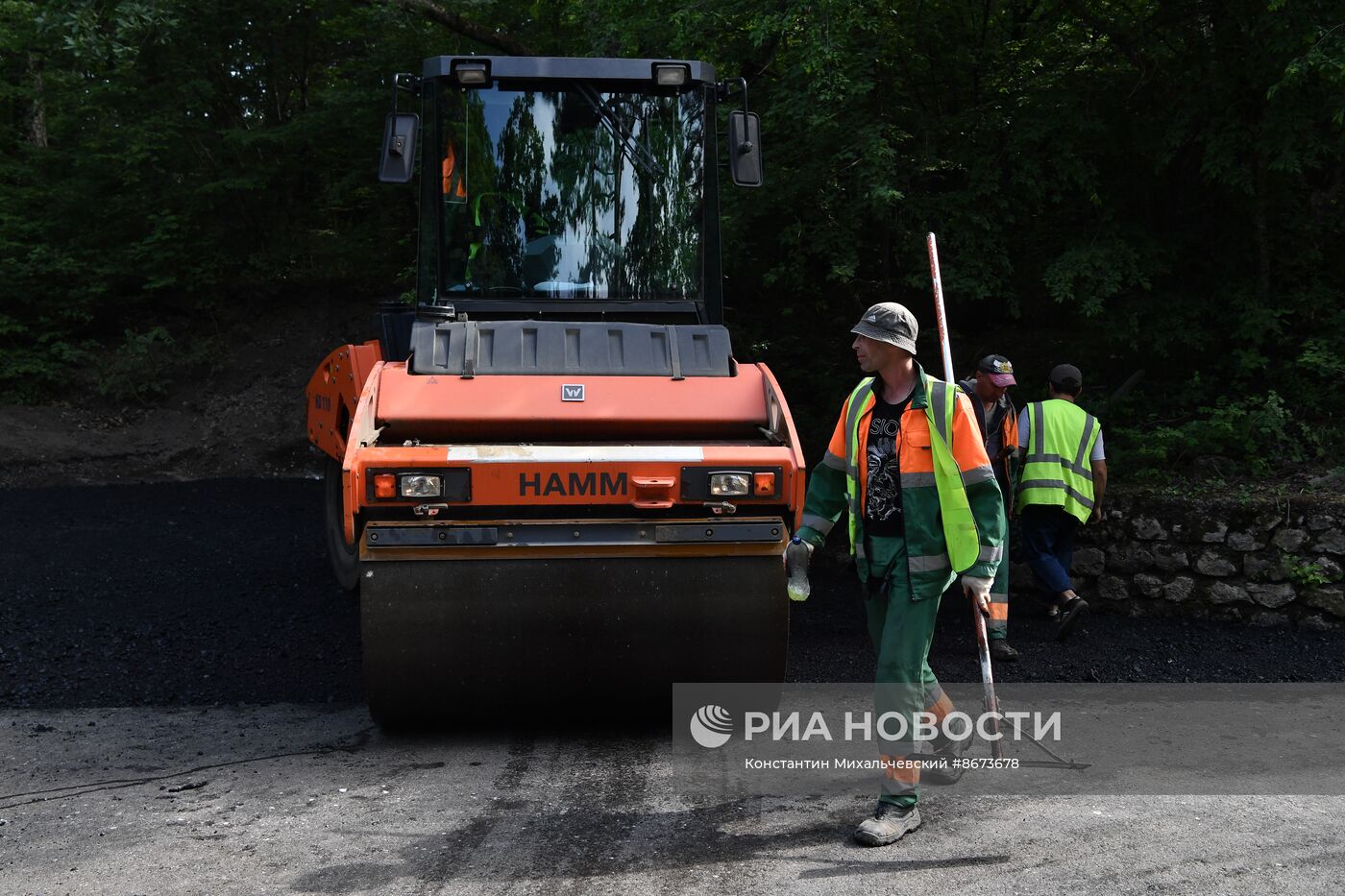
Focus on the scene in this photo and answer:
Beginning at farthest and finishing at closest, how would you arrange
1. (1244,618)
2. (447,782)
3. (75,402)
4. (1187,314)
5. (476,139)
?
(75,402), (1187,314), (1244,618), (476,139), (447,782)

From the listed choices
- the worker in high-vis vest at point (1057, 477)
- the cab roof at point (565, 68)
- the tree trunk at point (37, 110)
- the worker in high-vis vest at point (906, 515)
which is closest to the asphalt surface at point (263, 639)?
the worker in high-vis vest at point (1057, 477)

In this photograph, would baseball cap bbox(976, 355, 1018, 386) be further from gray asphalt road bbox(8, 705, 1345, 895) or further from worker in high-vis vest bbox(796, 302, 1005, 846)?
gray asphalt road bbox(8, 705, 1345, 895)

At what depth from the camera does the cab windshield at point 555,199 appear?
6734mm

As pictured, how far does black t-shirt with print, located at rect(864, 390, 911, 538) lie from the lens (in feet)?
15.0

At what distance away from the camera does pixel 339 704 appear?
6.33 m

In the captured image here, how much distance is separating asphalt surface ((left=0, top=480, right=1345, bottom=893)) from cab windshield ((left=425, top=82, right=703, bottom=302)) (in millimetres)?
2247

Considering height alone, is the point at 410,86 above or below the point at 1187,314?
above

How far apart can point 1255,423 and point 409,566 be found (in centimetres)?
622

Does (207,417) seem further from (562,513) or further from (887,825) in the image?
(887,825)

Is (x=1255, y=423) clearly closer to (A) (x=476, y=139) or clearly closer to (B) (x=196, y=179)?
(A) (x=476, y=139)

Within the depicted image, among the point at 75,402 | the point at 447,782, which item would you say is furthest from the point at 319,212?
the point at 447,782

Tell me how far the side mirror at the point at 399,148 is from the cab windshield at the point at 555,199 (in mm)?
199

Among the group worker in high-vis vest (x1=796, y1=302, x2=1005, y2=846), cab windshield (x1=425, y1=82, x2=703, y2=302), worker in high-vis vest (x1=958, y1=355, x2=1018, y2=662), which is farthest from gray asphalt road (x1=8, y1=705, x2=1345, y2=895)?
cab windshield (x1=425, y1=82, x2=703, y2=302)

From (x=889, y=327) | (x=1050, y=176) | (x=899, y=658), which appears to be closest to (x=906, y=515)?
(x=899, y=658)
